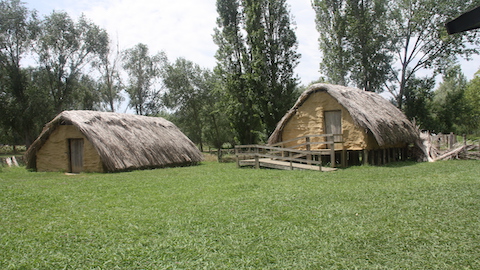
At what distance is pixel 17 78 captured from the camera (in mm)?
31312

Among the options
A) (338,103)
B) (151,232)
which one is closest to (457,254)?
(151,232)

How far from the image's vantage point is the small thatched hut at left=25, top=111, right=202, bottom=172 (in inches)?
623

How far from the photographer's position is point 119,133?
1739cm

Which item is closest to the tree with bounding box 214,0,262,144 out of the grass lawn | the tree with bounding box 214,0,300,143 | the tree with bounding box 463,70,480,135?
the tree with bounding box 214,0,300,143

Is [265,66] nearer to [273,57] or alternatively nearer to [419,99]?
[273,57]

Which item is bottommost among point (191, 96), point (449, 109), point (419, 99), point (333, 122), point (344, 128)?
point (344, 128)

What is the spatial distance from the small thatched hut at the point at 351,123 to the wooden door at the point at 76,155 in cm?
951

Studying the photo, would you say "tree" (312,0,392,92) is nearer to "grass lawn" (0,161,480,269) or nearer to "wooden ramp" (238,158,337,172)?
"wooden ramp" (238,158,337,172)

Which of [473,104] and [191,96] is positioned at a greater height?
[191,96]

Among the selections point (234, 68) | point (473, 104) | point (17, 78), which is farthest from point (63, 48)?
point (473, 104)

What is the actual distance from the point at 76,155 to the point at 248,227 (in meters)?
13.6

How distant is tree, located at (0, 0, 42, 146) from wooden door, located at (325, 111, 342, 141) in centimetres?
2735

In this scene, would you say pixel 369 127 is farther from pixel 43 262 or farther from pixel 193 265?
pixel 43 262

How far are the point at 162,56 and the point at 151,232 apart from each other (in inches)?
1531
